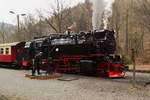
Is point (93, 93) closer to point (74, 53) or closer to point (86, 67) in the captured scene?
point (86, 67)

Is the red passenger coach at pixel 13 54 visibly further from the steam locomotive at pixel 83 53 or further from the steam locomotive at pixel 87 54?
the steam locomotive at pixel 87 54

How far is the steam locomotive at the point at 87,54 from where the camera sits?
12.2 metres

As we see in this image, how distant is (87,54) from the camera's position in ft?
42.5

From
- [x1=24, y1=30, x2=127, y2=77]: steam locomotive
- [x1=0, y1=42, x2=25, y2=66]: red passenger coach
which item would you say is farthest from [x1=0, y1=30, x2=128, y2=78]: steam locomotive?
[x1=0, y1=42, x2=25, y2=66]: red passenger coach

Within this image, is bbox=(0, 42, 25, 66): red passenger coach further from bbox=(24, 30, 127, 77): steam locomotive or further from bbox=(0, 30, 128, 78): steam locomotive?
bbox=(24, 30, 127, 77): steam locomotive

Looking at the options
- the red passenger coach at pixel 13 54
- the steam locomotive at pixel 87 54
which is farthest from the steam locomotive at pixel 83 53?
the red passenger coach at pixel 13 54

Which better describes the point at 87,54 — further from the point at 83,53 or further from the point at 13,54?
the point at 13,54

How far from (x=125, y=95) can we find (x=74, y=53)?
6965 millimetres

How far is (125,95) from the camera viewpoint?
291 inches

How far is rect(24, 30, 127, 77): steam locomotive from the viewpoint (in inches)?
481

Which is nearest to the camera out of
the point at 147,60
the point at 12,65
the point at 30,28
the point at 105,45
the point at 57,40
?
the point at 105,45

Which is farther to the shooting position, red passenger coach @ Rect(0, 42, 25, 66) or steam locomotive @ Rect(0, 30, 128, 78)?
red passenger coach @ Rect(0, 42, 25, 66)

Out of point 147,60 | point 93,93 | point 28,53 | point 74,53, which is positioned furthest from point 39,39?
point 147,60

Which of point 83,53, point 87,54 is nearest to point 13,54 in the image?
point 83,53
